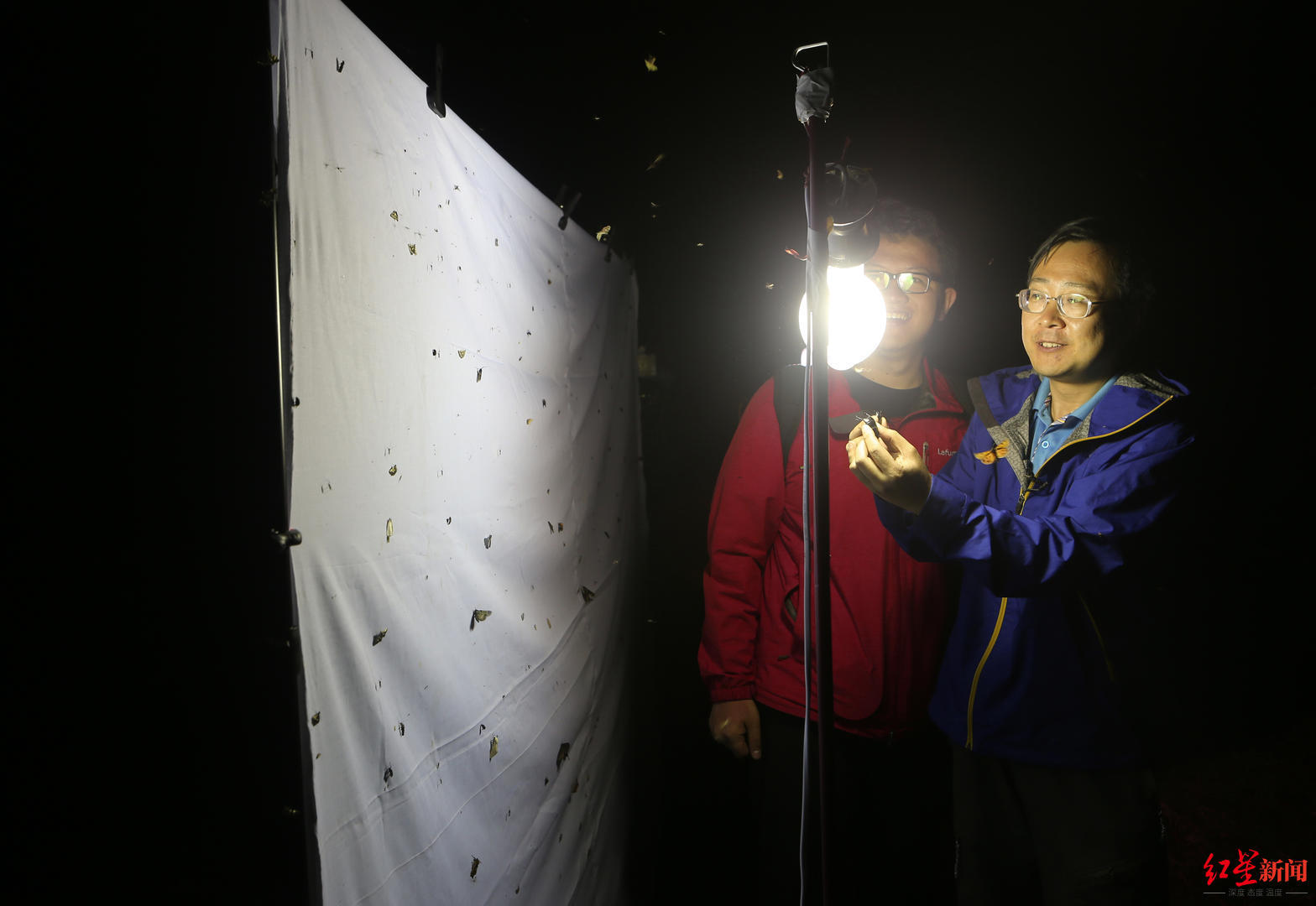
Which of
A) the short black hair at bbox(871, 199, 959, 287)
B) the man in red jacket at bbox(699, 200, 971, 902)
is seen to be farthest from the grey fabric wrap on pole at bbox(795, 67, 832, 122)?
the short black hair at bbox(871, 199, 959, 287)

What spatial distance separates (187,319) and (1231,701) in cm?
320

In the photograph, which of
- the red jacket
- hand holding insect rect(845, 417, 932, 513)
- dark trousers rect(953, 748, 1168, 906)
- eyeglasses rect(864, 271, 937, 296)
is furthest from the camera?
eyeglasses rect(864, 271, 937, 296)

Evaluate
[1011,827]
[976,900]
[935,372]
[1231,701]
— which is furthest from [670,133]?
[1231,701]

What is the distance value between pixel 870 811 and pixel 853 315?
4.40 ft

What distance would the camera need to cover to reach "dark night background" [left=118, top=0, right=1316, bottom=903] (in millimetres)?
1963

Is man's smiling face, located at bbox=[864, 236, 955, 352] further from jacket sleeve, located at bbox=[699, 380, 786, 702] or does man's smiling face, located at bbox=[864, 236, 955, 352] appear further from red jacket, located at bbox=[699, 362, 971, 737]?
jacket sleeve, located at bbox=[699, 380, 786, 702]

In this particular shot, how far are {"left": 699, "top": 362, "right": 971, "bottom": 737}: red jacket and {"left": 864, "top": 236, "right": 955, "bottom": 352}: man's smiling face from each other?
169mm

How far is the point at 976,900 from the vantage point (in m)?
1.48

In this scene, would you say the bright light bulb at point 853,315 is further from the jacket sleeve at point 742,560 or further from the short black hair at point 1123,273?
the short black hair at point 1123,273

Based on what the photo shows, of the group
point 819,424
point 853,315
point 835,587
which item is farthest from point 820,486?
point 835,587

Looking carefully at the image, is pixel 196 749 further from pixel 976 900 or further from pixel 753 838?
pixel 753 838

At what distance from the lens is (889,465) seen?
3.96 feet

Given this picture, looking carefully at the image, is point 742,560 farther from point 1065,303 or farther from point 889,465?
point 1065,303
